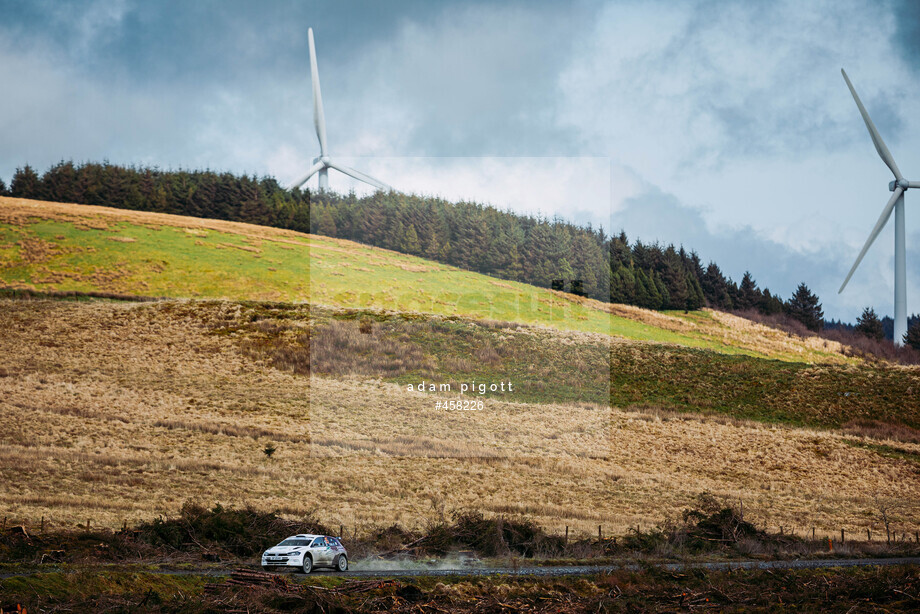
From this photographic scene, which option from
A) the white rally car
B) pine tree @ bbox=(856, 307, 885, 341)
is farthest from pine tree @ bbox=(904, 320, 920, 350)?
the white rally car

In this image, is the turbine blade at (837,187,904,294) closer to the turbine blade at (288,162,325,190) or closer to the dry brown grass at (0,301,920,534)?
the dry brown grass at (0,301,920,534)

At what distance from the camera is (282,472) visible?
37.8 metres

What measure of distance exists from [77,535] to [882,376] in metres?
72.0

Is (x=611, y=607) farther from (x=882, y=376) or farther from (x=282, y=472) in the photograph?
(x=882, y=376)

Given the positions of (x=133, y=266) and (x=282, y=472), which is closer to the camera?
(x=282, y=472)

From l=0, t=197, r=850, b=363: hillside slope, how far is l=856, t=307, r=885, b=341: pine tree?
28388 mm

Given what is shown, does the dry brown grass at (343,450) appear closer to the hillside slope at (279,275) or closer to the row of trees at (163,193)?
the hillside slope at (279,275)

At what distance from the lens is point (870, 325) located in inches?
A: 4818

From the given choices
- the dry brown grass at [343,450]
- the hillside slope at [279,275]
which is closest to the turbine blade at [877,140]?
the hillside slope at [279,275]

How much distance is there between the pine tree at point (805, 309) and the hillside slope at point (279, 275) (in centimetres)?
2361

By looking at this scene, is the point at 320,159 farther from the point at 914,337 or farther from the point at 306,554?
the point at 914,337

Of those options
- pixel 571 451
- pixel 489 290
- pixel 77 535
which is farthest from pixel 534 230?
pixel 77 535

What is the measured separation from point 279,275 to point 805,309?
311 ft

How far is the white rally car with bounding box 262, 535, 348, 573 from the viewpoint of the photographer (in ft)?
65.2
